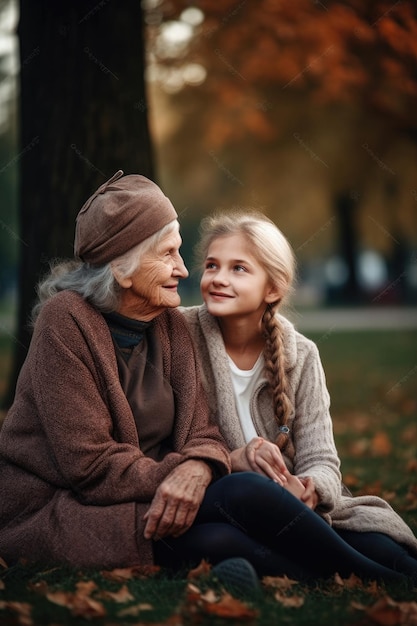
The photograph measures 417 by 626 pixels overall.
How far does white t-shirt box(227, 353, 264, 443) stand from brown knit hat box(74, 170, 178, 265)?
0.81 metres

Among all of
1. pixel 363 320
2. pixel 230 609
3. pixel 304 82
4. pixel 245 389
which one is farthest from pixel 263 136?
pixel 230 609

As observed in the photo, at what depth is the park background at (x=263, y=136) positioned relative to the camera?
5.57m

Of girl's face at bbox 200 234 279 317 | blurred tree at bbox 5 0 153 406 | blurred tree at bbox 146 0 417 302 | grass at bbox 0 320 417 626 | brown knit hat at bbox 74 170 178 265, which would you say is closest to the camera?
grass at bbox 0 320 417 626

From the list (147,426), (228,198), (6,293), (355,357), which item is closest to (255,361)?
(147,426)

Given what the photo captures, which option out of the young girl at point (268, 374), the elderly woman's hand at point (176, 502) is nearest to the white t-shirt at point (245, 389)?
the young girl at point (268, 374)

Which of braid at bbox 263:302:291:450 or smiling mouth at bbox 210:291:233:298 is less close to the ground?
smiling mouth at bbox 210:291:233:298

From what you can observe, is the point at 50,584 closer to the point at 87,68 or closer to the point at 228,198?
the point at 87,68

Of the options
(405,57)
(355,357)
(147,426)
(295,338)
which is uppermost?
(405,57)

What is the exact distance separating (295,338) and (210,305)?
461mm

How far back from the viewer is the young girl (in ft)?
12.9

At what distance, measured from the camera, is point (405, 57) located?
10055 mm

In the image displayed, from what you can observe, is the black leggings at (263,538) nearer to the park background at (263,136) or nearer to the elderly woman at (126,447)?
the elderly woman at (126,447)

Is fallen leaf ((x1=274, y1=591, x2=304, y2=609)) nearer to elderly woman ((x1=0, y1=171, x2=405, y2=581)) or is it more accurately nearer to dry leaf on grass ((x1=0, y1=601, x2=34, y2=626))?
elderly woman ((x1=0, y1=171, x2=405, y2=581))

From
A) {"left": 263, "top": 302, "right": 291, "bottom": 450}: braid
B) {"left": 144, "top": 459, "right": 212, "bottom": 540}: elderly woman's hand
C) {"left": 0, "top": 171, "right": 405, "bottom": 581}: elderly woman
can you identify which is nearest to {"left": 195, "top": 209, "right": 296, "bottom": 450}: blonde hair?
{"left": 263, "top": 302, "right": 291, "bottom": 450}: braid
